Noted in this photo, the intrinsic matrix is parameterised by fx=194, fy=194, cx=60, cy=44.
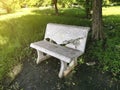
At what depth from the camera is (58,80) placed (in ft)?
15.2

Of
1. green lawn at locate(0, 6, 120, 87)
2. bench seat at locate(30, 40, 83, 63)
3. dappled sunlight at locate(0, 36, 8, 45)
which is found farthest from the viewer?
dappled sunlight at locate(0, 36, 8, 45)

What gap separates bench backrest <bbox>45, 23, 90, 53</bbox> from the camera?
468cm

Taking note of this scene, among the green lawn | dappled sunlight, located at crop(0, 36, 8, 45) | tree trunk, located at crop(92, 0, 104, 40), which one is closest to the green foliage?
the green lawn

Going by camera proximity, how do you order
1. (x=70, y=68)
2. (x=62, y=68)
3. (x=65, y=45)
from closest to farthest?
(x=62, y=68)
(x=70, y=68)
(x=65, y=45)

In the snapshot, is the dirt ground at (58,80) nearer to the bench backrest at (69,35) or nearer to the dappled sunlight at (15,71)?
the dappled sunlight at (15,71)

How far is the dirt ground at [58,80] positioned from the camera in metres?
4.34

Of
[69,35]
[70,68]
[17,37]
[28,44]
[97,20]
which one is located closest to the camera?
[70,68]

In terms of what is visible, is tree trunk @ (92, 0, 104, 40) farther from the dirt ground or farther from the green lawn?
the dirt ground

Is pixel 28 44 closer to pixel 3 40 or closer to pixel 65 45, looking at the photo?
pixel 3 40

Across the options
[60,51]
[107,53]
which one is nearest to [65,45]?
[60,51]

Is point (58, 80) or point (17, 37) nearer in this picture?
point (58, 80)

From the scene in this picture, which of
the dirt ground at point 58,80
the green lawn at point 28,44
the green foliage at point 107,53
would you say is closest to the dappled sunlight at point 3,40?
the green lawn at point 28,44

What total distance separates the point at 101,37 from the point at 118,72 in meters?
1.46

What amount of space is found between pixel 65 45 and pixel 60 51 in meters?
0.55
